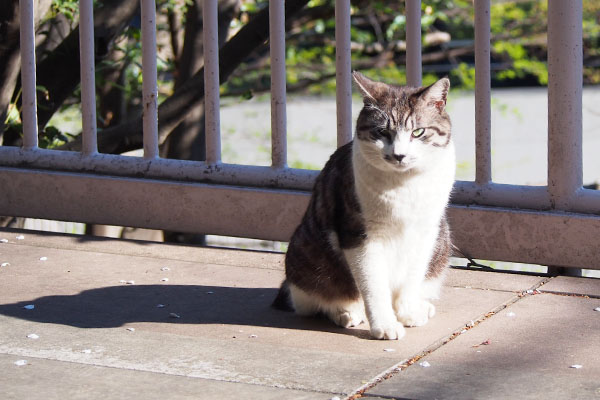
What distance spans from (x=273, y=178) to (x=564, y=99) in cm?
140

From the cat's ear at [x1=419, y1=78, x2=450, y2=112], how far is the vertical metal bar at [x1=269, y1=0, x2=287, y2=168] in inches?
49.9

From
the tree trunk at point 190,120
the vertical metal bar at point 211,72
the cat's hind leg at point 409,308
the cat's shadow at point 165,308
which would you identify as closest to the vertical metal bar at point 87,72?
the vertical metal bar at point 211,72

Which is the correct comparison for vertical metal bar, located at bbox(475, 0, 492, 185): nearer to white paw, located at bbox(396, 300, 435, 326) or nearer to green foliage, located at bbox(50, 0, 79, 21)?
white paw, located at bbox(396, 300, 435, 326)

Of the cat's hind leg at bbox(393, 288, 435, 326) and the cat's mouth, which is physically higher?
the cat's mouth

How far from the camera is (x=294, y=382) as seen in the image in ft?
8.87

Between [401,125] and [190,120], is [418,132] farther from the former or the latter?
[190,120]

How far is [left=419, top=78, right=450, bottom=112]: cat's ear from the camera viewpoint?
10.4 feet

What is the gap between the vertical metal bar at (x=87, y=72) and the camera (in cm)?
469

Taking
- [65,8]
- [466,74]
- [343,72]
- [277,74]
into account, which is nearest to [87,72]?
[65,8]

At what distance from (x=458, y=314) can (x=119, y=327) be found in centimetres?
126

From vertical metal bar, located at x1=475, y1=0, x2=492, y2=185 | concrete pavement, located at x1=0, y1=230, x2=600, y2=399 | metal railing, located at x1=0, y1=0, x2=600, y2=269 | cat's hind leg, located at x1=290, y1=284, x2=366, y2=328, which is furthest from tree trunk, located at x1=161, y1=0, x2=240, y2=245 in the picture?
cat's hind leg, located at x1=290, y1=284, x2=366, y2=328

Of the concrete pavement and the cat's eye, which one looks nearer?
the concrete pavement

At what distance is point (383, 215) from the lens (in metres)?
3.15

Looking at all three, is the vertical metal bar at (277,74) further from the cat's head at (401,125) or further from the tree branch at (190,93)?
the cat's head at (401,125)
